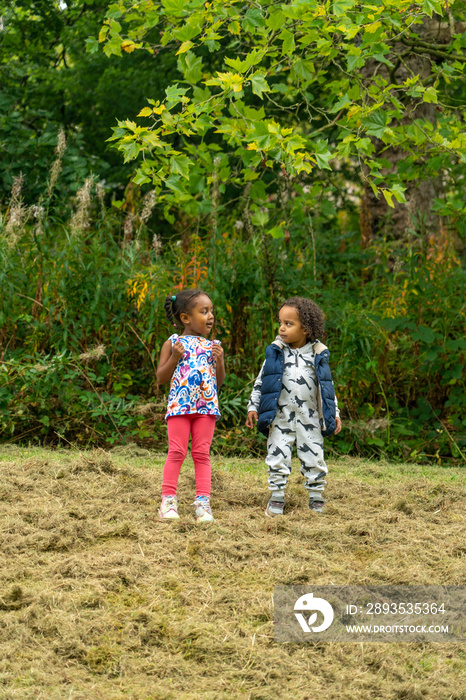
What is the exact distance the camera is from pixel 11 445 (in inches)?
237

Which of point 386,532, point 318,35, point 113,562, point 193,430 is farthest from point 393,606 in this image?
point 318,35

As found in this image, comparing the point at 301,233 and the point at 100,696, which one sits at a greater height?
the point at 301,233

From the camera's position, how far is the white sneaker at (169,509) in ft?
13.2

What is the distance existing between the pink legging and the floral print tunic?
6cm

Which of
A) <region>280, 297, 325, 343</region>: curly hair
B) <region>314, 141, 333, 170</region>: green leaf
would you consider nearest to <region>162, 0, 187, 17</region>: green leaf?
<region>314, 141, 333, 170</region>: green leaf

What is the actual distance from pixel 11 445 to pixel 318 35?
407 cm

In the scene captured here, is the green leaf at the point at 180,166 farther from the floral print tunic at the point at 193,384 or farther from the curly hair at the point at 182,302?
the floral print tunic at the point at 193,384

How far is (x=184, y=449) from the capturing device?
4172 mm

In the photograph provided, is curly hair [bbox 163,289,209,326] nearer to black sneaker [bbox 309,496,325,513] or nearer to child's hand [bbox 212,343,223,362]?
child's hand [bbox 212,343,223,362]

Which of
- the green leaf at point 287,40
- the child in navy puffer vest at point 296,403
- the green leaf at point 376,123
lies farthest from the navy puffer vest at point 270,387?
the green leaf at point 287,40

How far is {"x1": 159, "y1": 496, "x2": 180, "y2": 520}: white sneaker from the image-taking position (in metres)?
4.03

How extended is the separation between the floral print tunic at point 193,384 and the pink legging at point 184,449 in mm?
56

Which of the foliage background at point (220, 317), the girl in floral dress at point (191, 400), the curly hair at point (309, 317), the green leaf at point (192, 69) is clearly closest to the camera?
the girl in floral dress at point (191, 400)

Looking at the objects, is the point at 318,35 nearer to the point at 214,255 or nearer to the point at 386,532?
the point at 214,255
